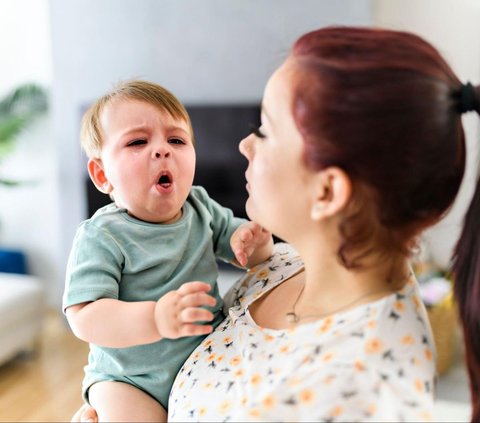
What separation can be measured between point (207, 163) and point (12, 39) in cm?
177

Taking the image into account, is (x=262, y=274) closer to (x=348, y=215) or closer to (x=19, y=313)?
(x=348, y=215)

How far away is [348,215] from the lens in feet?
2.68

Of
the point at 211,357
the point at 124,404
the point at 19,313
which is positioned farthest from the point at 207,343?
the point at 19,313

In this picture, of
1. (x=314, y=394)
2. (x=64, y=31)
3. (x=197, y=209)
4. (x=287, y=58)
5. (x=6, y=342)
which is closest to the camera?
(x=314, y=394)

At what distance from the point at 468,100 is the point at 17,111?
4.06 meters

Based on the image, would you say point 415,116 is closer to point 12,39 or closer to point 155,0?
point 155,0

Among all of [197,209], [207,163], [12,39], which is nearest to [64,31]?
[12,39]

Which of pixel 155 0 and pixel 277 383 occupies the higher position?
pixel 155 0

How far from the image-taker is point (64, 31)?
4.05 m

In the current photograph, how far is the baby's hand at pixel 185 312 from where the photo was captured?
83 cm

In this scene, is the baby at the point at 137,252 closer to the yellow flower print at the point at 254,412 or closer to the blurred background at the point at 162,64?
the yellow flower print at the point at 254,412

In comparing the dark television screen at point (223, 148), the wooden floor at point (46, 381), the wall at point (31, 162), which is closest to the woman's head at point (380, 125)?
the wooden floor at point (46, 381)

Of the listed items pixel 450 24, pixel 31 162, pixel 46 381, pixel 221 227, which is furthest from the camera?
pixel 31 162

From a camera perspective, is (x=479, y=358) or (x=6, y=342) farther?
(x=6, y=342)
